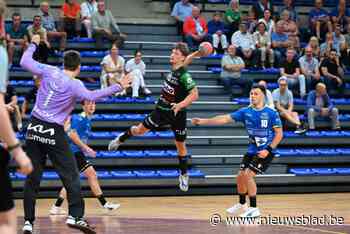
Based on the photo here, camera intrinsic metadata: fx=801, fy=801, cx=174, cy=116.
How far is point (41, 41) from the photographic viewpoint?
20.6m

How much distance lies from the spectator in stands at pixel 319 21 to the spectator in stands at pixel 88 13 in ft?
23.5

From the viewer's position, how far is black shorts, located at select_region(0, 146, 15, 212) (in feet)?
20.3

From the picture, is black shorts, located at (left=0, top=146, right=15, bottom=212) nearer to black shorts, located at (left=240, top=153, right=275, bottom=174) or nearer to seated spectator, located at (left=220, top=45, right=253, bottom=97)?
black shorts, located at (left=240, top=153, right=275, bottom=174)

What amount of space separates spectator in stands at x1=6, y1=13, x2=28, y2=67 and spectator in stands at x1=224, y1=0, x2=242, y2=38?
6517mm

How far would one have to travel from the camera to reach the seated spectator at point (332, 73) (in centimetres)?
2345

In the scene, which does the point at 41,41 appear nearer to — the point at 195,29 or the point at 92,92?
the point at 195,29

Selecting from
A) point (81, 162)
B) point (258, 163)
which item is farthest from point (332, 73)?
point (81, 162)

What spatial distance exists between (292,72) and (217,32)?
8.38 ft

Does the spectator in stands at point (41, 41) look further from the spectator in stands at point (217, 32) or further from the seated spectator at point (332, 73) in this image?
the seated spectator at point (332, 73)

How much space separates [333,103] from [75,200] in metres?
14.5

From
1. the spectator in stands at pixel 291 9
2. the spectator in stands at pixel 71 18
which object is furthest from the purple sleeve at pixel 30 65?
the spectator in stands at pixel 291 9

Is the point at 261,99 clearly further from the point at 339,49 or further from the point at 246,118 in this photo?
the point at 339,49

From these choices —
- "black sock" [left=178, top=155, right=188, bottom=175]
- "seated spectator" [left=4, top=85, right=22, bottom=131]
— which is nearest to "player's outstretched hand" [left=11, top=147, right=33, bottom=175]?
"black sock" [left=178, top=155, right=188, bottom=175]

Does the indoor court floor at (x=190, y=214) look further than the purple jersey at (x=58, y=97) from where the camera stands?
Yes
